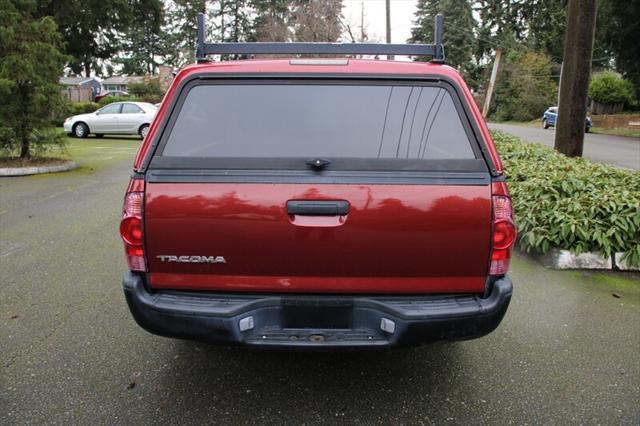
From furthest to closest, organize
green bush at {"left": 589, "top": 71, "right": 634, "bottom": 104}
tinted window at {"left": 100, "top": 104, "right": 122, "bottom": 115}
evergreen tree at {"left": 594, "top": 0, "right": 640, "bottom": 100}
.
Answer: green bush at {"left": 589, "top": 71, "right": 634, "bottom": 104}, evergreen tree at {"left": 594, "top": 0, "right": 640, "bottom": 100}, tinted window at {"left": 100, "top": 104, "right": 122, "bottom": 115}

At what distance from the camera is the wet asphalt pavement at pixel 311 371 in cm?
281

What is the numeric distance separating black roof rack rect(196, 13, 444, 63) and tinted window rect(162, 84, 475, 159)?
17.8 inches

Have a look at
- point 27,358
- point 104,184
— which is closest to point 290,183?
point 27,358

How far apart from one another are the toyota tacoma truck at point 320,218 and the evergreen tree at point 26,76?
8937 mm

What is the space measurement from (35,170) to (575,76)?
10609mm

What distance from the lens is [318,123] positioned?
108 inches

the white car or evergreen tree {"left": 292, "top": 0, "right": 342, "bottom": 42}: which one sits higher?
evergreen tree {"left": 292, "top": 0, "right": 342, "bottom": 42}

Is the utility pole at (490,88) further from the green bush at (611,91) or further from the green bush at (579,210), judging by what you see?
the green bush at (579,210)

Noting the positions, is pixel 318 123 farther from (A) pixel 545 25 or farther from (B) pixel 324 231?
(A) pixel 545 25

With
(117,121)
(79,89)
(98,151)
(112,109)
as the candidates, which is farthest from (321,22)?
(79,89)

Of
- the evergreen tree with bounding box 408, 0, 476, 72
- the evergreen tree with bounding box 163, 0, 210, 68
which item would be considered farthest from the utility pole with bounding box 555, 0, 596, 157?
the evergreen tree with bounding box 163, 0, 210, 68

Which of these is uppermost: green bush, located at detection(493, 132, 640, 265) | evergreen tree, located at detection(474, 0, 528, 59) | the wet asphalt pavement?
evergreen tree, located at detection(474, 0, 528, 59)

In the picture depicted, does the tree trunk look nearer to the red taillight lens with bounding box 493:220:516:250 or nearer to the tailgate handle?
the tailgate handle

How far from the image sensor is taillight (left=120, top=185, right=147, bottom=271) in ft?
8.31
